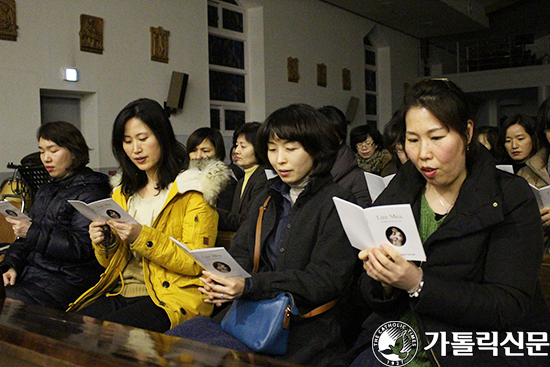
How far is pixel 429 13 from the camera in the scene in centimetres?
1549

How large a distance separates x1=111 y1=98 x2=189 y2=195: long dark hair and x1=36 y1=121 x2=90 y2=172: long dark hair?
1.87 ft

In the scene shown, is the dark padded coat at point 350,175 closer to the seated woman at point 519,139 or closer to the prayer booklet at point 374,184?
the prayer booklet at point 374,184

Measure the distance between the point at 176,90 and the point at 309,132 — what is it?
7391 mm

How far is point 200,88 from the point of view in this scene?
1003cm

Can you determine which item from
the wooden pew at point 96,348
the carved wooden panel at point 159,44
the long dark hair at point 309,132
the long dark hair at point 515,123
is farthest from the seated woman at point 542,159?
the carved wooden panel at point 159,44

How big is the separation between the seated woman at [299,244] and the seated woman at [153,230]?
0.37 meters

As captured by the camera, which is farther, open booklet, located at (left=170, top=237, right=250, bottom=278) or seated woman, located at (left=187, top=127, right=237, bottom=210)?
seated woman, located at (left=187, top=127, right=237, bottom=210)

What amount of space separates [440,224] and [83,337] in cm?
123

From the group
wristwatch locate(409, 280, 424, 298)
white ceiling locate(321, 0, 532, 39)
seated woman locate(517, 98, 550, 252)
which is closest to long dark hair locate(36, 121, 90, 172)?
wristwatch locate(409, 280, 424, 298)

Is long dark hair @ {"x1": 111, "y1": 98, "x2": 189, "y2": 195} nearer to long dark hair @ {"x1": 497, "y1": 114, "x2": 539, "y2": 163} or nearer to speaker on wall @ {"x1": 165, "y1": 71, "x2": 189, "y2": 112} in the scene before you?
long dark hair @ {"x1": 497, "y1": 114, "x2": 539, "y2": 163}

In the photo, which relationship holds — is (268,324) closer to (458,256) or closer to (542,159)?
(458,256)

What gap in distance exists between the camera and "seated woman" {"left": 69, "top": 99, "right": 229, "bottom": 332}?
2629 mm

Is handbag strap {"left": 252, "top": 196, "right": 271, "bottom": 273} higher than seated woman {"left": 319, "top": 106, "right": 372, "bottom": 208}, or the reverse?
seated woman {"left": 319, "top": 106, "right": 372, "bottom": 208}

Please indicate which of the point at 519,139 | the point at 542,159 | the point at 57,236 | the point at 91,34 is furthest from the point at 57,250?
the point at 91,34
